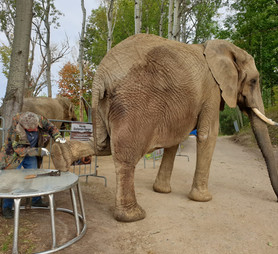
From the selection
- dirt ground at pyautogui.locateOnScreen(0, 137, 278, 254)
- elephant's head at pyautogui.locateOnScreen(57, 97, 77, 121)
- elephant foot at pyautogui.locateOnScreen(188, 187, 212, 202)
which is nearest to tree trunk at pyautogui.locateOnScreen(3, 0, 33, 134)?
dirt ground at pyautogui.locateOnScreen(0, 137, 278, 254)

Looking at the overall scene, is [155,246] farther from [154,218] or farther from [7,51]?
[7,51]

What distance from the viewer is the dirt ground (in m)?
3.07

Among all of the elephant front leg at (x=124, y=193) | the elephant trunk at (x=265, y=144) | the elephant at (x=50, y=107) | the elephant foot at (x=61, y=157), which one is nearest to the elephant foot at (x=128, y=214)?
the elephant front leg at (x=124, y=193)

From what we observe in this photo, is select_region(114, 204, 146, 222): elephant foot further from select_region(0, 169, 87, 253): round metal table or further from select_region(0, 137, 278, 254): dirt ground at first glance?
select_region(0, 169, 87, 253): round metal table

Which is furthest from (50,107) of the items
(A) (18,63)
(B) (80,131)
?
(A) (18,63)

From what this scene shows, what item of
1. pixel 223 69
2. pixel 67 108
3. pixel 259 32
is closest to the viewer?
pixel 223 69

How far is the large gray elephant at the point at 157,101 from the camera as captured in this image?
3.77 metres

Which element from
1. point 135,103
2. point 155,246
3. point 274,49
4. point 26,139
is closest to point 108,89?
point 135,103

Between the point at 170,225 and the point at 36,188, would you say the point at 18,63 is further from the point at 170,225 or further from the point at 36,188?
the point at 170,225

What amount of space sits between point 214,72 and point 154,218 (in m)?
2.70

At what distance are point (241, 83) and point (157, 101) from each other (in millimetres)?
2101

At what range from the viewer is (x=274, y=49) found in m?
16.1

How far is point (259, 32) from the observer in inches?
659

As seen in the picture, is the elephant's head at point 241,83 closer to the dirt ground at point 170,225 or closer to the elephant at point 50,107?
the dirt ground at point 170,225
